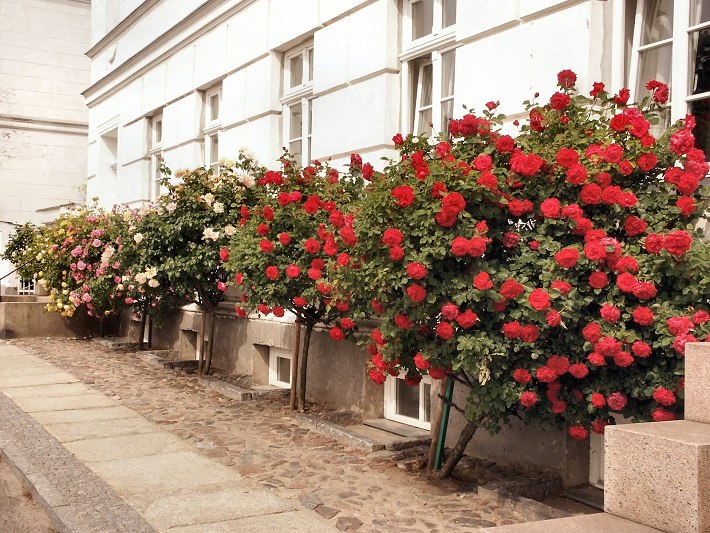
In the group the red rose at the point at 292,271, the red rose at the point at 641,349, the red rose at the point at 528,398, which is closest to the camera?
the red rose at the point at 641,349

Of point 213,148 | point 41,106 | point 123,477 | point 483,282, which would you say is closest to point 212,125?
point 213,148

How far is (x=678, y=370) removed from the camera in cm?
407

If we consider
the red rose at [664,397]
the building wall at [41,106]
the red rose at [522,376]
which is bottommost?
the red rose at [664,397]

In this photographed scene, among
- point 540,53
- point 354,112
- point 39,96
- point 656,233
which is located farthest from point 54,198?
point 656,233

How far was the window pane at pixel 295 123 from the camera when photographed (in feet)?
31.5

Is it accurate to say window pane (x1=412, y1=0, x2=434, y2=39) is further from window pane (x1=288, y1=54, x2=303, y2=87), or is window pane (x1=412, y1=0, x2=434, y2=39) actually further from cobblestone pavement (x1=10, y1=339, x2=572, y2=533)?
cobblestone pavement (x1=10, y1=339, x2=572, y2=533)

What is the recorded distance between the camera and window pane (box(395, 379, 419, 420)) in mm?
7020

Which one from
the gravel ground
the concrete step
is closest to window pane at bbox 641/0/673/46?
the concrete step

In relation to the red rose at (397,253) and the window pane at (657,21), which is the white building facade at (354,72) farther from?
the red rose at (397,253)

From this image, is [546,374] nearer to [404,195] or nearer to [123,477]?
[404,195]

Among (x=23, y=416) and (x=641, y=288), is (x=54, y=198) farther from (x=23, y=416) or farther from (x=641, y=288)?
(x=641, y=288)

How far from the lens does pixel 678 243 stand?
12.9 feet

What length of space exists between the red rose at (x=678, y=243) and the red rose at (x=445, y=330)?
1161mm

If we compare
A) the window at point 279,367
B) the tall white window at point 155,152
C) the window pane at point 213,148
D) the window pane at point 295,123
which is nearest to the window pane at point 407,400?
the window at point 279,367
